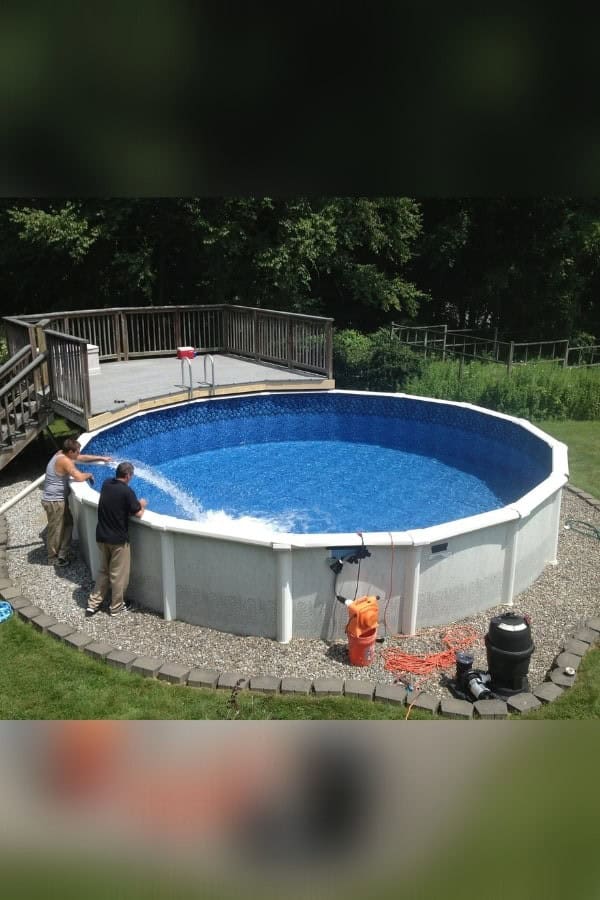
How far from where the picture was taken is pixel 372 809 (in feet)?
2.41

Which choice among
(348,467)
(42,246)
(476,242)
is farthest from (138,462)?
(476,242)

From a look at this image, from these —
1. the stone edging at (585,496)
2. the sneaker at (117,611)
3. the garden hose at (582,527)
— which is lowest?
the stone edging at (585,496)

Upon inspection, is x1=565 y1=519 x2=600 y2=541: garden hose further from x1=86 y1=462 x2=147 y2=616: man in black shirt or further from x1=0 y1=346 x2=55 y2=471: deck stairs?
x1=0 y1=346 x2=55 y2=471: deck stairs

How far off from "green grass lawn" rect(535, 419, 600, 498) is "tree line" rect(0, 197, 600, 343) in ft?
14.3

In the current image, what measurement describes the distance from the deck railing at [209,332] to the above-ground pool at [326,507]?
3.95ft

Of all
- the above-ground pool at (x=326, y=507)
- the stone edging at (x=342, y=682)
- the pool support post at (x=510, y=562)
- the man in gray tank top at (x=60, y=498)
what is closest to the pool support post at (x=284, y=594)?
the above-ground pool at (x=326, y=507)

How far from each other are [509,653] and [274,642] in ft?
7.19

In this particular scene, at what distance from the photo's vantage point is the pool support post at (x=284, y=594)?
706 centimetres

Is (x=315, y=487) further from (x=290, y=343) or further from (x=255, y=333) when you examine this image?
(x=255, y=333)

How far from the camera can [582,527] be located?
32.8ft

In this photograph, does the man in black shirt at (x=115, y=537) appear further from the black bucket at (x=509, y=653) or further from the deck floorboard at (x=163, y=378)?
the deck floorboard at (x=163, y=378)

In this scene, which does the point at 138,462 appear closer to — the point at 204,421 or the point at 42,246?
the point at 204,421

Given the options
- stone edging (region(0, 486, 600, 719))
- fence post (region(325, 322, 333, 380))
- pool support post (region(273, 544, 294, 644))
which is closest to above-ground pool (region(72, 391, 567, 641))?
pool support post (region(273, 544, 294, 644))
